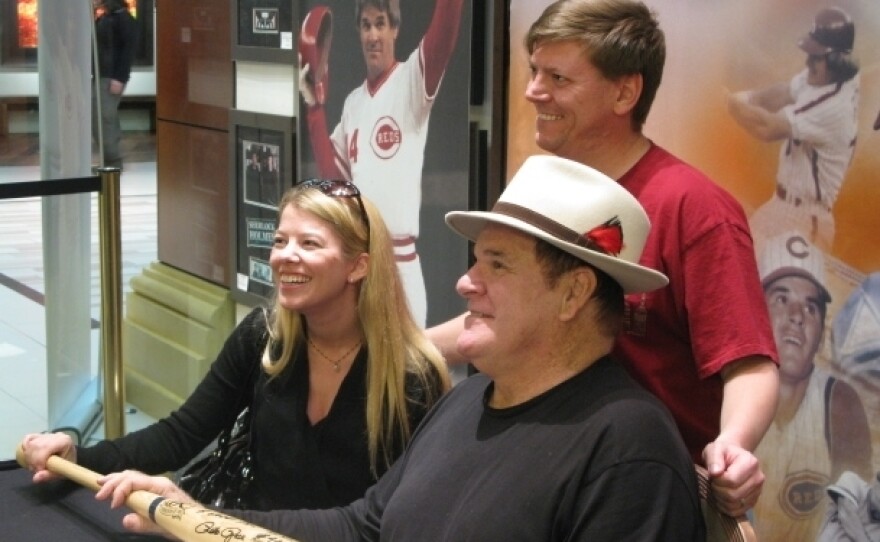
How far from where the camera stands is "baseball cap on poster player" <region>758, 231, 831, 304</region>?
295 cm

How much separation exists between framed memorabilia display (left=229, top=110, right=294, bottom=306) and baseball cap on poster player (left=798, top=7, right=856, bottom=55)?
2.19 metres

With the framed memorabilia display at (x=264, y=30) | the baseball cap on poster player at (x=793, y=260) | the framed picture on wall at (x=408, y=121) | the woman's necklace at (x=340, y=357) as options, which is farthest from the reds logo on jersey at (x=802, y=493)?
the framed memorabilia display at (x=264, y=30)

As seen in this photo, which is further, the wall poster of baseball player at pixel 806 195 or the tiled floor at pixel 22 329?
the tiled floor at pixel 22 329

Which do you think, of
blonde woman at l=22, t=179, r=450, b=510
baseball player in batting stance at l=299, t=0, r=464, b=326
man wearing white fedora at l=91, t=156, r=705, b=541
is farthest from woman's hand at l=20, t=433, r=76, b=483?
baseball player in batting stance at l=299, t=0, r=464, b=326

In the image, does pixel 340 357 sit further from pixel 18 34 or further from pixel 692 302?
Result: pixel 18 34

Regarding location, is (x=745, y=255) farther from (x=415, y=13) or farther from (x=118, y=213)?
(x=118, y=213)

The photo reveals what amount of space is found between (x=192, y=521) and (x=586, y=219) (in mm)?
733

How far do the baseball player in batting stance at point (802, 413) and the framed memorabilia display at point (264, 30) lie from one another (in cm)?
214

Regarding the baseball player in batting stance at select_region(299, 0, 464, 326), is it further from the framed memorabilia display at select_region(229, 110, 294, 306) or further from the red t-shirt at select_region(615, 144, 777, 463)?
the red t-shirt at select_region(615, 144, 777, 463)

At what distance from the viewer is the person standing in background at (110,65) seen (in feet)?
16.7

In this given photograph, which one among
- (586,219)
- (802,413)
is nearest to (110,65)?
(802,413)

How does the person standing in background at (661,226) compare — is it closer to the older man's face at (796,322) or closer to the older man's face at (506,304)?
the older man's face at (506,304)

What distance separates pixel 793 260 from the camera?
119 inches

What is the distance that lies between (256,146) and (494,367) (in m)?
3.09
